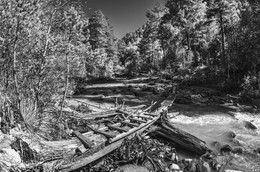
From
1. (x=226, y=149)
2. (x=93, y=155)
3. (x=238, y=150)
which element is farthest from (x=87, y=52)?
(x=238, y=150)

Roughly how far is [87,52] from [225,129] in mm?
7973

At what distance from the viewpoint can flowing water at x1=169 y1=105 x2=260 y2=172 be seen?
6094 millimetres

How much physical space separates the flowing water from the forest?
10.5 ft

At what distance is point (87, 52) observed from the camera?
8.77m

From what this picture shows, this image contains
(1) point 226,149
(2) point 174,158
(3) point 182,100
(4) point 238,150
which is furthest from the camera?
(3) point 182,100

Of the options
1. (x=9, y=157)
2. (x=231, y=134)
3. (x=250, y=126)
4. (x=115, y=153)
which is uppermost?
(x=9, y=157)

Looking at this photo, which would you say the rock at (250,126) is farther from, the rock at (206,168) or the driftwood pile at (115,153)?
the rock at (206,168)

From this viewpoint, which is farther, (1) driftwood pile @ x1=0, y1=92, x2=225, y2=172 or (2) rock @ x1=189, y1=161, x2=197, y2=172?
(2) rock @ x1=189, y1=161, x2=197, y2=172

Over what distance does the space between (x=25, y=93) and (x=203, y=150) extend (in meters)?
6.49

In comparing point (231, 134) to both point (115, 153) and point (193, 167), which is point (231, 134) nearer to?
point (193, 167)

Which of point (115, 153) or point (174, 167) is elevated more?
point (115, 153)

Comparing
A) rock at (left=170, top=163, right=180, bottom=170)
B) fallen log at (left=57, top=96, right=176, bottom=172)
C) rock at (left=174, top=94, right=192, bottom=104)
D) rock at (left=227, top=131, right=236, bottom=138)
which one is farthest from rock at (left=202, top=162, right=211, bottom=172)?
rock at (left=174, top=94, right=192, bottom=104)

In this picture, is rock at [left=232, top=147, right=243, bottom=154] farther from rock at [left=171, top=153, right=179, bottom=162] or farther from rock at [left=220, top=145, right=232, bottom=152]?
rock at [left=171, top=153, right=179, bottom=162]

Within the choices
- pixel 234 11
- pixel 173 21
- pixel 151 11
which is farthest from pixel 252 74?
pixel 151 11
